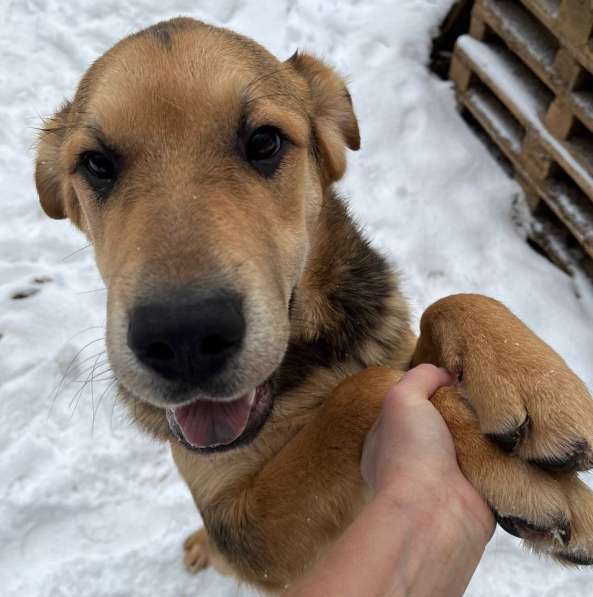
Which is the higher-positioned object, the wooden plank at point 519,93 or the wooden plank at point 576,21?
the wooden plank at point 576,21

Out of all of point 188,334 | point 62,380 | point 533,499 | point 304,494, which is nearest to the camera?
point 188,334

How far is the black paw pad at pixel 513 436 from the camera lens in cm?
212

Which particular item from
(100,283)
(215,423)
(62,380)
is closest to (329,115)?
(215,423)

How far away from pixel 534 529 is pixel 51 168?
283 centimetres

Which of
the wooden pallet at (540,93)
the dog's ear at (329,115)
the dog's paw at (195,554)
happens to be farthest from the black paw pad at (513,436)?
the wooden pallet at (540,93)

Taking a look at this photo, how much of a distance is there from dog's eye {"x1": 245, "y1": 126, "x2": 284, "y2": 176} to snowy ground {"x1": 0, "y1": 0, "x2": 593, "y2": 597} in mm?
2346

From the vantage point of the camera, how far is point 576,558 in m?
2.15

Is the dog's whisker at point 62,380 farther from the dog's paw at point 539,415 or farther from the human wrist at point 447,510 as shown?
the dog's paw at point 539,415

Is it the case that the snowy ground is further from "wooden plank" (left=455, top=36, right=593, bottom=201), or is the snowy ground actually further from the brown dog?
the brown dog

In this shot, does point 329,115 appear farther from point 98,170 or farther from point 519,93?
point 519,93

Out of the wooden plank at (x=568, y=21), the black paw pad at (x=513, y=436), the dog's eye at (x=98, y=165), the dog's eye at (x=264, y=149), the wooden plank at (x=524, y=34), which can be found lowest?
the dog's eye at (x=98, y=165)

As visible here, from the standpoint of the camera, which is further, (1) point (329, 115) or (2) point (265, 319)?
(1) point (329, 115)

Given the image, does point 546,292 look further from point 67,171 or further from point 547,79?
point 67,171

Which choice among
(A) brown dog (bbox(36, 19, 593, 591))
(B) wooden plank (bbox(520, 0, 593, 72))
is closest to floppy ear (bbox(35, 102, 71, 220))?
(A) brown dog (bbox(36, 19, 593, 591))
